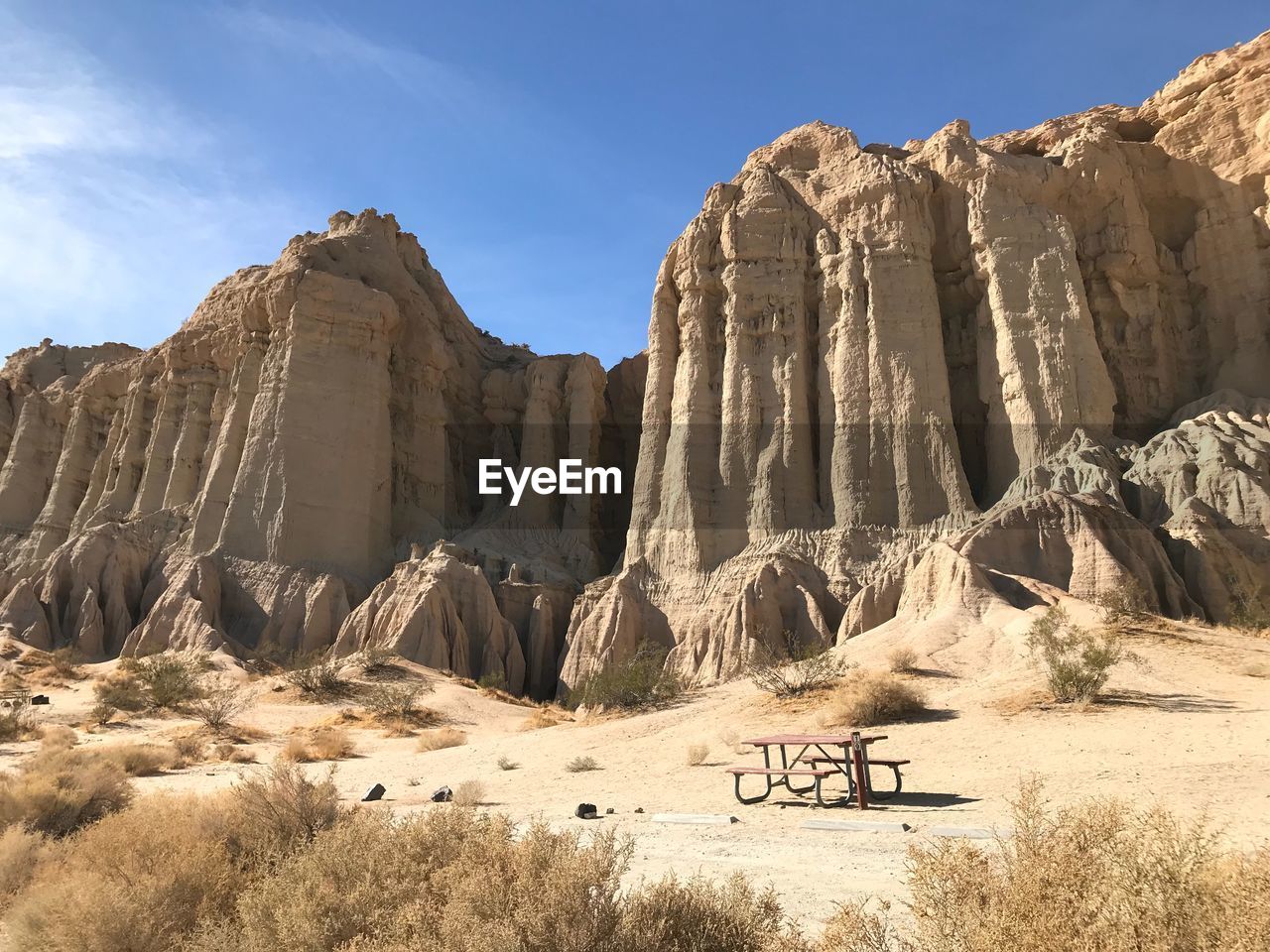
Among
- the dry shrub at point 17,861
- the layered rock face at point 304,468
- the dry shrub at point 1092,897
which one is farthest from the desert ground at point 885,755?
the layered rock face at point 304,468

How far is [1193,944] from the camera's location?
3844mm

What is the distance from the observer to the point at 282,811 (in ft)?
25.9

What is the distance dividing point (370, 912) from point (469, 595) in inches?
1307

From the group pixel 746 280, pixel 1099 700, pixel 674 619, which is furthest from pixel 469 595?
pixel 1099 700

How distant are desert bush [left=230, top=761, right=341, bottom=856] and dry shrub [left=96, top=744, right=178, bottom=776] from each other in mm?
8366

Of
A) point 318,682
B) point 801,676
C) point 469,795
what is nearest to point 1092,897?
point 469,795

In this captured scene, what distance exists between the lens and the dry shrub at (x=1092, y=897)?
390 centimetres

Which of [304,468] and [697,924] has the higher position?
[304,468]

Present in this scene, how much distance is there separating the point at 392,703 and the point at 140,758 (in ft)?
33.8

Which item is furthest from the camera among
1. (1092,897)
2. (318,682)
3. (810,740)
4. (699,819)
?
(318,682)

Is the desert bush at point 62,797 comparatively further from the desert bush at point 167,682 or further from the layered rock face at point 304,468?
the layered rock face at point 304,468

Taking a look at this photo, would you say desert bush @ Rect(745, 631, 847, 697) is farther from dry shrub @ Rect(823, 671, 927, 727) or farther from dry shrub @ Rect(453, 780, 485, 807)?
dry shrub @ Rect(453, 780, 485, 807)

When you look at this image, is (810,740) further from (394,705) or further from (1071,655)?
(394,705)

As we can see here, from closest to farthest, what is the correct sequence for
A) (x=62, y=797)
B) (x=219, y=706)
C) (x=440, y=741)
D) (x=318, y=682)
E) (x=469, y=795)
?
(x=62, y=797) → (x=469, y=795) → (x=440, y=741) → (x=219, y=706) → (x=318, y=682)
